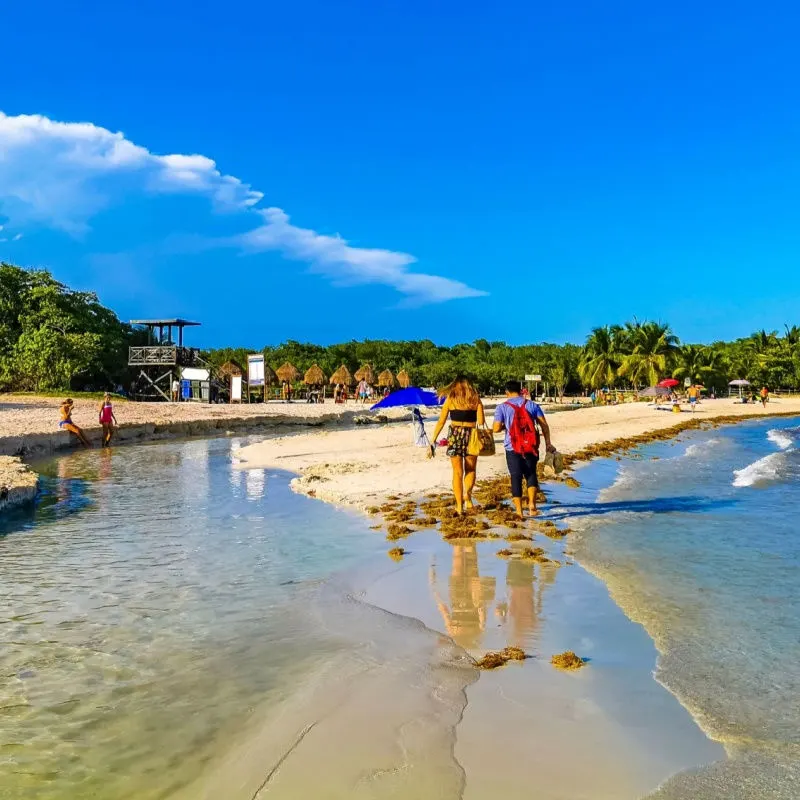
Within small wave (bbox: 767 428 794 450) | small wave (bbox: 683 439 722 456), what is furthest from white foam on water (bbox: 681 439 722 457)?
small wave (bbox: 767 428 794 450)

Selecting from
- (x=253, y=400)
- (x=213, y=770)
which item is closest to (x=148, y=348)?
(x=253, y=400)

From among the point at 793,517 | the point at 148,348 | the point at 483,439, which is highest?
the point at 148,348

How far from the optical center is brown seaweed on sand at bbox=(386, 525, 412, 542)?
8453 mm

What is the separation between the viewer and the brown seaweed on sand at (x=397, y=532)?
27.7 feet

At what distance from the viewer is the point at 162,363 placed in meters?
46.0

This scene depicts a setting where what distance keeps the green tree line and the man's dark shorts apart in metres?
17.8

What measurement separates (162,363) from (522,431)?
41.3 metres

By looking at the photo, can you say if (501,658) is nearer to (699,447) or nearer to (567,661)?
(567,661)

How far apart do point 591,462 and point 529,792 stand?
1532 centimetres

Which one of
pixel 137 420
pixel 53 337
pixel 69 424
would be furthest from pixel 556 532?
pixel 53 337

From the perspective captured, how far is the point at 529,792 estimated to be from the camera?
2.98 metres

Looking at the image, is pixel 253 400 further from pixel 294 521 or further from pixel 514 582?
pixel 514 582

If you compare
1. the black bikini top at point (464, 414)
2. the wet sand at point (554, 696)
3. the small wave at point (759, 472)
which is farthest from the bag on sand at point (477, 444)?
the small wave at point (759, 472)

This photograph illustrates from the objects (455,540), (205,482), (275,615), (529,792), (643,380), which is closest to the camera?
(529,792)
